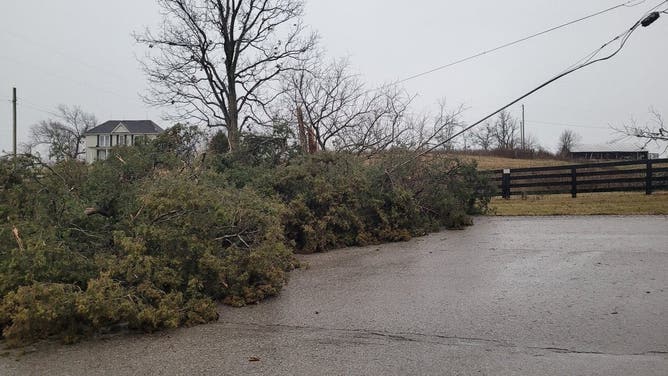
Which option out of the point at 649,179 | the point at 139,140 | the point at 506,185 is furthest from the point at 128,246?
the point at 649,179

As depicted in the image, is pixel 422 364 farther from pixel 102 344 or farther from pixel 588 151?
pixel 588 151

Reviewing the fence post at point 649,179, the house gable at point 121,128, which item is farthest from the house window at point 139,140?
the house gable at point 121,128

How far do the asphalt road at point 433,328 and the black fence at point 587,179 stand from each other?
12373 mm

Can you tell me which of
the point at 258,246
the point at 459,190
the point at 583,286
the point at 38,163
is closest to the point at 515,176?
the point at 459,190

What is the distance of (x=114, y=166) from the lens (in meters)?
7.97

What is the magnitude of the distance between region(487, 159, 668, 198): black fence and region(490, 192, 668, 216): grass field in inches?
16.1

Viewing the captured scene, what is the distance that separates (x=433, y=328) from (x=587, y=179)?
18544 millimetres

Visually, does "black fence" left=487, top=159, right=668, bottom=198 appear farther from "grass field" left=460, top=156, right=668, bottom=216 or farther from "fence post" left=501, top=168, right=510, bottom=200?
"grass field" left=460, top=156, right=668, bottom=216

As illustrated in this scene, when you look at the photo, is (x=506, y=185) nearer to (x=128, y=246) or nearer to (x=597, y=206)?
(x=597, y=206)

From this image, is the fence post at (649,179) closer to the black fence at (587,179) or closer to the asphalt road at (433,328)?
the black fence at (587,179)

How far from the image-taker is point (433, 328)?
5215 millimetres

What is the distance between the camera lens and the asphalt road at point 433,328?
4305 millimetres

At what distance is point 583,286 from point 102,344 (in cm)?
568

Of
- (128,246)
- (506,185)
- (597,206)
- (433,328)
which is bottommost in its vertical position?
(433,328)
